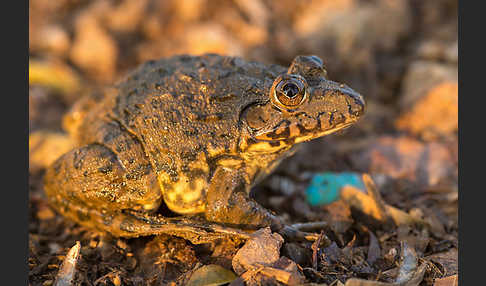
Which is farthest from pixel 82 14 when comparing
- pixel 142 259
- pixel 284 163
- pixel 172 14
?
pixel 142 259

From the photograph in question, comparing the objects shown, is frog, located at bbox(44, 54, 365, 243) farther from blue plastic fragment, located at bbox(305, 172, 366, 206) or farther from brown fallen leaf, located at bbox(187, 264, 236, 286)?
blue plastic fragment, located at bbox(305, 172, 366, 206)

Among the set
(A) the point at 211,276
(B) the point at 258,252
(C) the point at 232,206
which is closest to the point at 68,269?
(A) the point at 211,276

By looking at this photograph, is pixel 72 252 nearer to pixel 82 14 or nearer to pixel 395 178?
pixel 395 178

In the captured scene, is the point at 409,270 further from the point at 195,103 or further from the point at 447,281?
the point at 195,103

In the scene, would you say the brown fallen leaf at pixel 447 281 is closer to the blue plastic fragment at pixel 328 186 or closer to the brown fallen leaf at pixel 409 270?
the brown fallen leaf at pixel 409 270

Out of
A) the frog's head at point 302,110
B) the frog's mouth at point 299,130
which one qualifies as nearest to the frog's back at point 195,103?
the frog's head at point 302,110
